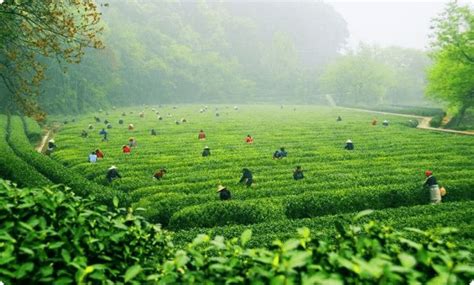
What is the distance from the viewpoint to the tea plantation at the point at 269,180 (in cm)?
1616

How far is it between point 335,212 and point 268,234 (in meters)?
5.19

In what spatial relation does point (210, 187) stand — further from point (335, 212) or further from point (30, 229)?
point (30, 229)

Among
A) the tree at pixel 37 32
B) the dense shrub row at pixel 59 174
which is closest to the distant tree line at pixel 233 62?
the dense shrub row at pixel 59 174

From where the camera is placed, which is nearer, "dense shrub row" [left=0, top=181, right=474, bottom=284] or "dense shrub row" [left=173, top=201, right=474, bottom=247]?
"dense shrub row" [left=0, top=181, right=474, bottom=284]

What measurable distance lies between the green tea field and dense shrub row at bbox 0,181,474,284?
9541 mm

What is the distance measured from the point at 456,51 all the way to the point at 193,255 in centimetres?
4796

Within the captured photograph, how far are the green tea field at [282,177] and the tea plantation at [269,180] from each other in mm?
56

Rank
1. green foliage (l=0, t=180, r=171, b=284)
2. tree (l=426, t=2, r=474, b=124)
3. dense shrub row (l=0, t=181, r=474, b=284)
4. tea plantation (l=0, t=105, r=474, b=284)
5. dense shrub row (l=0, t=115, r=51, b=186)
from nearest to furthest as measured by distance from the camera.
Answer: dense shrub row (l=0, t=181, r=474, b=284) → green foliage (l=0, t=180, r=171, b=284) → tea plantation (l=0, t=105, r=474, b=284) → dense shrub row (l=0, t=115, r=51, b=186) → tree (l=426, t=2, r=474, b=124)

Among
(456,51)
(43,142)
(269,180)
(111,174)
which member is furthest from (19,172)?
(456,51)

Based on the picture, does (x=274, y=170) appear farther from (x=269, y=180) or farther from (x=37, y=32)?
(x=37, y=32)

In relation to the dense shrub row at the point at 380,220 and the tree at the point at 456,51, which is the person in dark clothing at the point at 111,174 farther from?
the tree at the point at 456,51

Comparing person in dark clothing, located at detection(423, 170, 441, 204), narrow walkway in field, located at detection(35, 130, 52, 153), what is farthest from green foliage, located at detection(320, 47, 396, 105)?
person in dark clothing, located at detection(423, 170, 441, 204)

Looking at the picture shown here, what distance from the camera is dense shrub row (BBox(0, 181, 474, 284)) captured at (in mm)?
3631

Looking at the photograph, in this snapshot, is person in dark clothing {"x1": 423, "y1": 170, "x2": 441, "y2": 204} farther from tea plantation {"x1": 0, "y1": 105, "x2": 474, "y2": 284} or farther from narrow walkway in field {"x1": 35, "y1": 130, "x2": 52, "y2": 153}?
narrow walkway in field {"x1": 35, "y1": 130, "x2": 52, "y2": 153}
